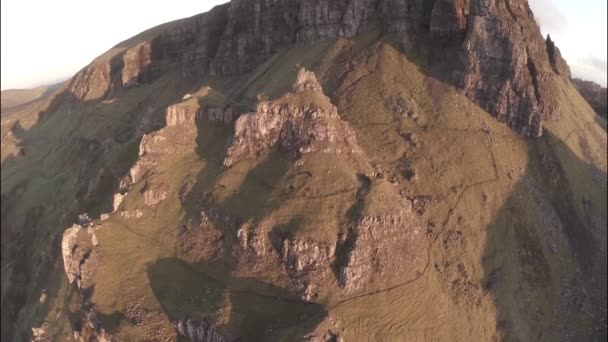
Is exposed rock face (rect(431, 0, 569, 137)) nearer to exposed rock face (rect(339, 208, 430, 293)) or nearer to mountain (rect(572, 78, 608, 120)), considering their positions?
exposed rock face (rect(339, 208, 430, 293))

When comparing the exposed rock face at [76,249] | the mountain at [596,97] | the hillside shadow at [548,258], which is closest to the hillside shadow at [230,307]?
the exposed rock face at [76,249]

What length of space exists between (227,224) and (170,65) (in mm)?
106607

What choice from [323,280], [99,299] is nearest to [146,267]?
[99,299]

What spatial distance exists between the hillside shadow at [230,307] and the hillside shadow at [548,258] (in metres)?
32.6

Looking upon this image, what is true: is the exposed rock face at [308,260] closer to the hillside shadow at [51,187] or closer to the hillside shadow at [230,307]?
the hillside shadow at [230,307]

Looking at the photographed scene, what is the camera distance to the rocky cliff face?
90625mm

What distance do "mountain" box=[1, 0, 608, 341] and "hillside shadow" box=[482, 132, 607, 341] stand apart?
326 mm

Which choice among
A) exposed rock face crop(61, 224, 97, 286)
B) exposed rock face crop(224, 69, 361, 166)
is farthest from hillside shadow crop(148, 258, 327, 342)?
exposed rock face crop(224, 69, 361, 166)

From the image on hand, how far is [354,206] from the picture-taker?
65125 mm

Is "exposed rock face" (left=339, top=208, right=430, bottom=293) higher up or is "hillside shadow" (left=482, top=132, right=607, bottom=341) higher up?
"exposed rock face" (left=339, top=208, right=430, bottom=293)

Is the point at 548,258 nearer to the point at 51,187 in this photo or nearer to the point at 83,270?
the point at 83,270

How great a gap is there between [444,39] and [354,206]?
50950 millimetres

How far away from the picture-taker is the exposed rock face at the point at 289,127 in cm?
7225

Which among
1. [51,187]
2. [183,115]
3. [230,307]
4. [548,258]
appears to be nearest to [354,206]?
[230,307]
